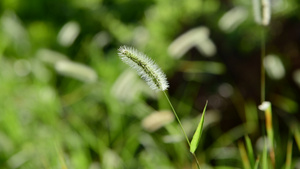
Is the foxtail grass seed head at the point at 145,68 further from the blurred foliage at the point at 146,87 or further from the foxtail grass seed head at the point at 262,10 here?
the blurred foliage at the point at 146,87

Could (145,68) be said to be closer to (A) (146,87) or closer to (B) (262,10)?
(B) (262,10)

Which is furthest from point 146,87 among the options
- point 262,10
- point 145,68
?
point 145,68

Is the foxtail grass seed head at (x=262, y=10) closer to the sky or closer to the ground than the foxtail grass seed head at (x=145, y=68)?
closer to the sky

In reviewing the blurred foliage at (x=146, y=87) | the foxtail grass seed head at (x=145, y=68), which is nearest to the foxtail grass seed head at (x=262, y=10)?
the foxtail grass seed head at (x=145, y=68)

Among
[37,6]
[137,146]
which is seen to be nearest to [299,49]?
[137,146]

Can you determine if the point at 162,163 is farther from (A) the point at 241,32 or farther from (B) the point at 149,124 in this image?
(A) the point at 241,32

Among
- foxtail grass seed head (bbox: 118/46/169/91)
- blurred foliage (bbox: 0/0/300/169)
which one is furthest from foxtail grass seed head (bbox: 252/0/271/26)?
blurred foliage (bbox: 0/0/300/169)

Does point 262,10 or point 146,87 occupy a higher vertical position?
point 262,10

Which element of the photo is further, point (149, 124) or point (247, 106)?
point (247, 106)

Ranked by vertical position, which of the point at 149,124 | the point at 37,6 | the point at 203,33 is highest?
the point at 37,6
